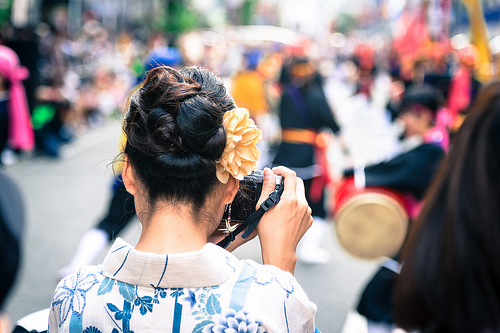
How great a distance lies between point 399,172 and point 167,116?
2290mm

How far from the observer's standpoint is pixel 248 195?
4.72ft

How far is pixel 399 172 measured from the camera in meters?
3.25

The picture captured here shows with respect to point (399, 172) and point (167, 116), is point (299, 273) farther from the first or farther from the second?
point (167, 116)

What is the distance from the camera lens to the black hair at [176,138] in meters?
1.26

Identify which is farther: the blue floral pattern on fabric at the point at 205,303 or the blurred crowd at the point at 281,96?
the blurred crowd at the point at 281,96

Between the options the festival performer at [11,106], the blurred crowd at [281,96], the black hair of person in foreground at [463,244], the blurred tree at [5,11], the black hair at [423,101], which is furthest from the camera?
the blurred tree at [5,11]

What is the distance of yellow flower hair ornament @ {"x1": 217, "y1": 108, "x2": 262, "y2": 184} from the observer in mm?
1312

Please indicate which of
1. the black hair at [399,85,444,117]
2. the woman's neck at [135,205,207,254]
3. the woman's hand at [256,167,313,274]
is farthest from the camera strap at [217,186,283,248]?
the black hair at [399,85,444,117]

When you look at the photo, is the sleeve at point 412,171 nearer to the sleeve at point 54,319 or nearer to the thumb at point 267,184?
the thumb at point 267,184

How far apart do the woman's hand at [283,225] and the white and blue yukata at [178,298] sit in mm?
92

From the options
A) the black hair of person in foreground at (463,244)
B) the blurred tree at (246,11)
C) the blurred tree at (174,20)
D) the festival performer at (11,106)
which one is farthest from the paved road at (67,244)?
the blurred tree at (246,11)

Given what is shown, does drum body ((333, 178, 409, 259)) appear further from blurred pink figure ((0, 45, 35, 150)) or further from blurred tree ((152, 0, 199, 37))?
blurred tree ((152, 0, 199, 37))

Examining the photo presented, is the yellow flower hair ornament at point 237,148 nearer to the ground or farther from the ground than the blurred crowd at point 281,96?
farther from the ground

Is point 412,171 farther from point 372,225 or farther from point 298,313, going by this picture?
point 298,313
